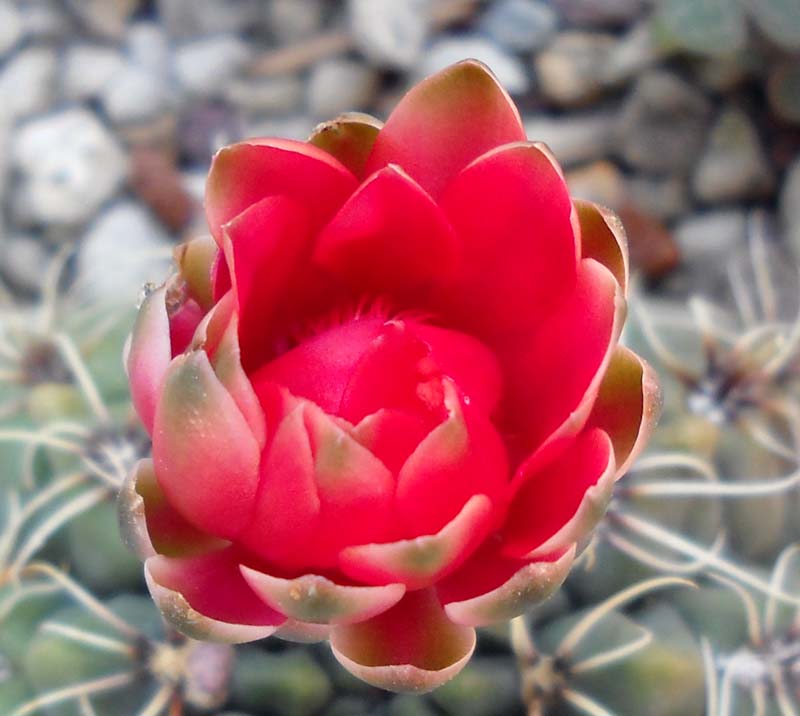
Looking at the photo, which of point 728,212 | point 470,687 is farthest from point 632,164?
point 470,687

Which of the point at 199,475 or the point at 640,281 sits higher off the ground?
the point at 199,475

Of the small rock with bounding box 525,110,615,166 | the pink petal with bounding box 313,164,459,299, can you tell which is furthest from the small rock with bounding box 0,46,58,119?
the pink petal with bounding box 313,164,459,299

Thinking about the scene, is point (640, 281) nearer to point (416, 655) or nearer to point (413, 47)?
point (413, 47)

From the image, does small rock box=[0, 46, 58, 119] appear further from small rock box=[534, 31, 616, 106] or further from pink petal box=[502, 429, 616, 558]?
pink petal box=[502, 429, 616, 558]

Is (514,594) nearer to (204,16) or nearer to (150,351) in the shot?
(150,351)

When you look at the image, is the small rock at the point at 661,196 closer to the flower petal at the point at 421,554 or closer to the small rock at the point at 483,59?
the small rock at the point at 483,59
